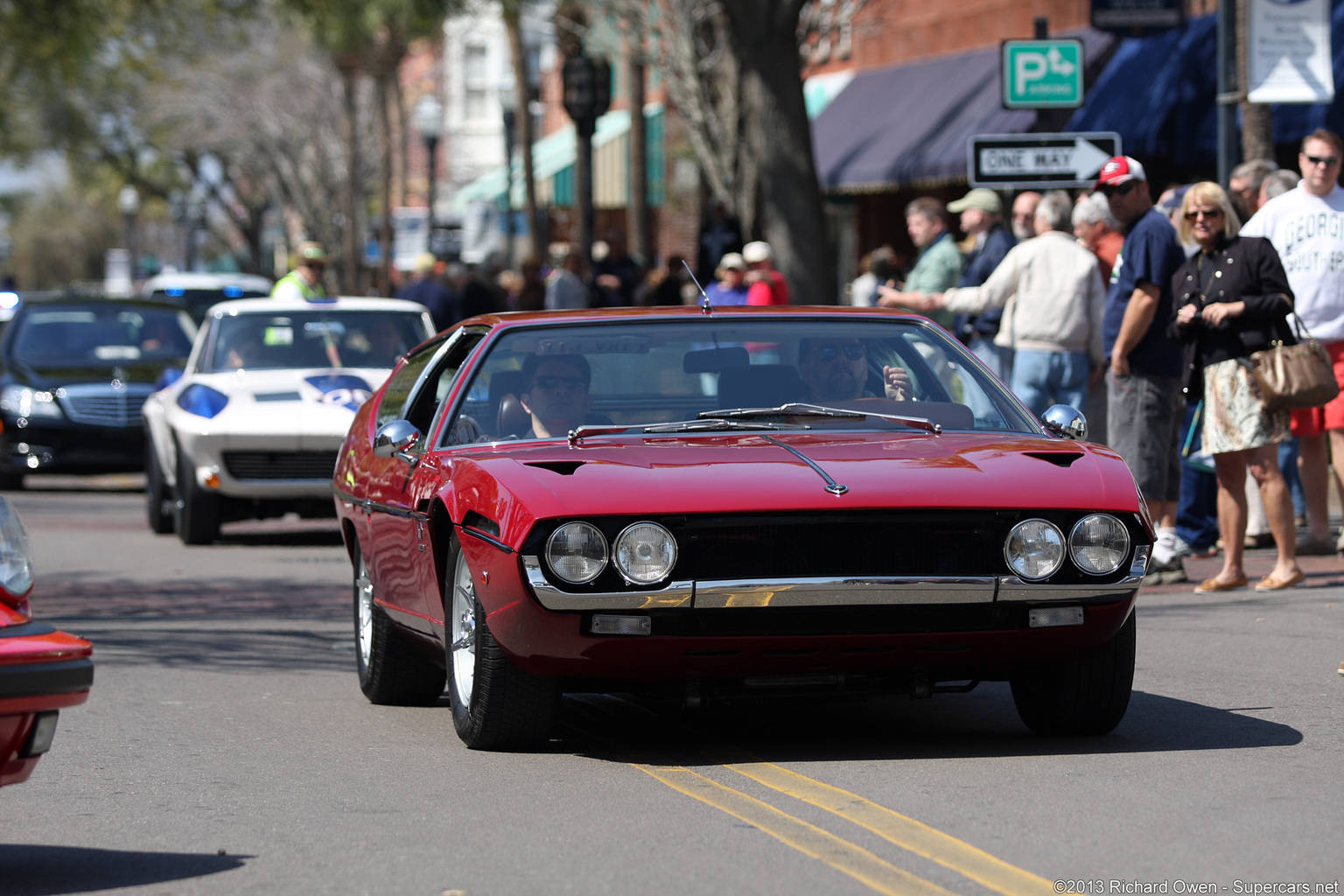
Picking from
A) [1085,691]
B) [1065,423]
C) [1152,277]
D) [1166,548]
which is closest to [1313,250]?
[1152,277]

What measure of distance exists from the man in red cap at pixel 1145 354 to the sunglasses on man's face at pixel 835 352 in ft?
12.0

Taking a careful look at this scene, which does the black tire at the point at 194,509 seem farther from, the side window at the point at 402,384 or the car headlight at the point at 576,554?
the car headlight at the point at 576,554

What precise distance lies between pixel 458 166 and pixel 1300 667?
196ft

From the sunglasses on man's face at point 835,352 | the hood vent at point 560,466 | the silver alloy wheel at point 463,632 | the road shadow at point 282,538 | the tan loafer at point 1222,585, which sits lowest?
the road shadow at point 282,538

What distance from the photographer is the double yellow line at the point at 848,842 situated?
4.84 meters

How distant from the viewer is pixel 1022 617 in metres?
6.19

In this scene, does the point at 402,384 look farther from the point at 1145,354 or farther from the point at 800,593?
the point at 1145,354

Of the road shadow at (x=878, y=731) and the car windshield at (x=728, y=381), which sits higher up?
the car windshield at (x=728, y=381)

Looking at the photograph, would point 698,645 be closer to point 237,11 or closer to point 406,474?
point 406,474

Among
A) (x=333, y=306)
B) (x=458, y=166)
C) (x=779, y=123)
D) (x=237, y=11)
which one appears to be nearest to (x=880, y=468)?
(x=333, y=306)

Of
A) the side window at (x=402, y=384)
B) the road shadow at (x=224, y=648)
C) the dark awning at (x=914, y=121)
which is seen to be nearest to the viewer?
the side window at (x=402, y=384)

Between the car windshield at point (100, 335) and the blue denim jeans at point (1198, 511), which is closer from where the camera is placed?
the blue denim jeans at point (1198, 511)

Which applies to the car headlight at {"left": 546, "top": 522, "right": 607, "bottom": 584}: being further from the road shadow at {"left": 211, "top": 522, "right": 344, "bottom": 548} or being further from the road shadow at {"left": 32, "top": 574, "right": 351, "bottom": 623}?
the road shadow at {"left": 211, "top": 522, "right": 344, "bottom": 548}

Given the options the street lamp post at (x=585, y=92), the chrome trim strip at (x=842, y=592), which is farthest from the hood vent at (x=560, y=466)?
the street lamp post at (x=585, y=92)
